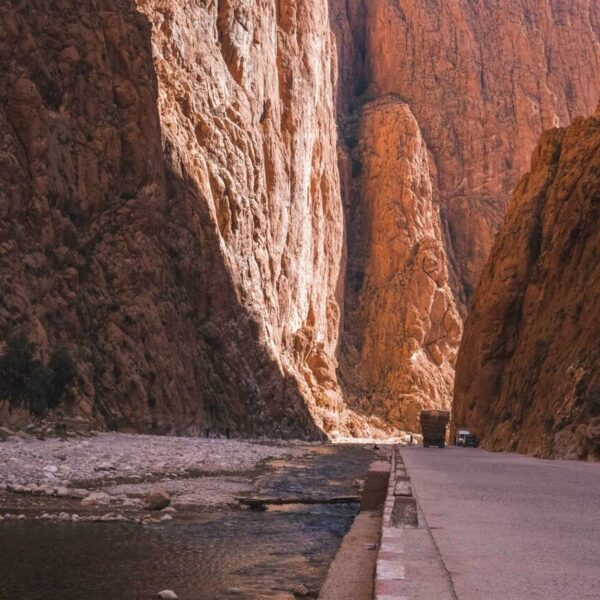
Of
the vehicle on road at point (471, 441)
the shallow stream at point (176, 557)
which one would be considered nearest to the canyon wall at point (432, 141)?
the vehicle on road at point (471, 441)

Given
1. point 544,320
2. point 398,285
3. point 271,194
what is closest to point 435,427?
point 544,320

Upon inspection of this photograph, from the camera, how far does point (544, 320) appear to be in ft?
127

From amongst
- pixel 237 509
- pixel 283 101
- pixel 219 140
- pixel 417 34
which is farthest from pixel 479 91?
pixel 237 509

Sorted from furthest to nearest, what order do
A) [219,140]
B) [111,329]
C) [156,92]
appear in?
[219,140], [156,92], [111,329]

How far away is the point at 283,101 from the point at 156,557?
7497 centimetres

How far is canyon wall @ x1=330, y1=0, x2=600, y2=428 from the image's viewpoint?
9806 cm

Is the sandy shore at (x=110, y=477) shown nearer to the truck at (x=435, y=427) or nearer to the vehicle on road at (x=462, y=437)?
the truck at (x=435, y=427)

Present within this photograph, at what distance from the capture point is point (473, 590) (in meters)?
4.65

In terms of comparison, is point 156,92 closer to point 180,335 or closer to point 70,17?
point 70,17

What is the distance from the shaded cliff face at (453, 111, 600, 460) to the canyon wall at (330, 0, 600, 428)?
4178 centimetres

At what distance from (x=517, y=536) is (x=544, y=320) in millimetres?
33252

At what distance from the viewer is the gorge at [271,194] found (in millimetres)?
39125

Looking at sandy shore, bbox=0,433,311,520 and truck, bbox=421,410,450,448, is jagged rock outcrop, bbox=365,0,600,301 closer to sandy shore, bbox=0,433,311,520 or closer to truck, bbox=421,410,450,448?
truck, bbox=421,410,450,448

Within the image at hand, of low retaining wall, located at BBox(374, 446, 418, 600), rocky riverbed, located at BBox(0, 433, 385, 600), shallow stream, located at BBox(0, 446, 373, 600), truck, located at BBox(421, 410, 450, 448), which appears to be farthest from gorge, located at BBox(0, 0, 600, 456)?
low retaining wall, located at BBox(374, 446, 418, 600)
